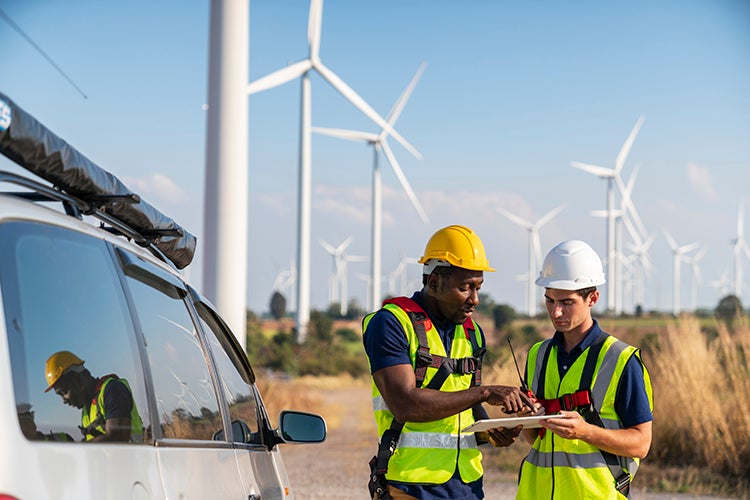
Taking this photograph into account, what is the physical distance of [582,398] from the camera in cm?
430

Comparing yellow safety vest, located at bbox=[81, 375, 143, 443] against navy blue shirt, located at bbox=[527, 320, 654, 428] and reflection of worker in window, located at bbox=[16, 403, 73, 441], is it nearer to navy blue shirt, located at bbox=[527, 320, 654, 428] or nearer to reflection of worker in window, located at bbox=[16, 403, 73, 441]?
reflection of worker in window, located at bbox=[16, 403, 73, 441]

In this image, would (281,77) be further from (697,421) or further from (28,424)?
(28,424)

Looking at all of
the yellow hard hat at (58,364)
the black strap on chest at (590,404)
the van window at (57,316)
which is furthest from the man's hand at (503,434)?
the yellow hard hat at (58,364)

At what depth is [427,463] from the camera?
4328mm

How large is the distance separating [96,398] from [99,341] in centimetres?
16

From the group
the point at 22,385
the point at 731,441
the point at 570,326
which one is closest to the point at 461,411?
the point at 570,326

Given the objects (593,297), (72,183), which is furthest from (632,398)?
(72,183)

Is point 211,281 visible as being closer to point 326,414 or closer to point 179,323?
point 179,323

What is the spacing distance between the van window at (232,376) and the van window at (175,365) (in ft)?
0.98

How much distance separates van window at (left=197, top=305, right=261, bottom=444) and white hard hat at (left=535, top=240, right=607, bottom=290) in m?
1.38

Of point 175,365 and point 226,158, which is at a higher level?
point 226,158

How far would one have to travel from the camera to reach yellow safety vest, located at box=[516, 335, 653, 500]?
14.0 feet

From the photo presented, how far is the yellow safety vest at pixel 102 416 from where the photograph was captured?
2514 mm

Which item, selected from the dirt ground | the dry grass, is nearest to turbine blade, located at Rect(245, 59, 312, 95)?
the dirt ground
